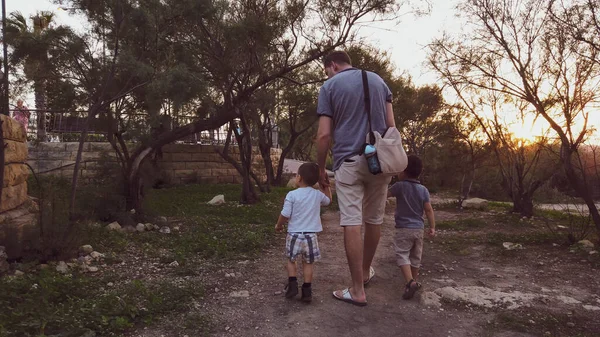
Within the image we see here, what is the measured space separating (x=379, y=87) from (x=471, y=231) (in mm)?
5298

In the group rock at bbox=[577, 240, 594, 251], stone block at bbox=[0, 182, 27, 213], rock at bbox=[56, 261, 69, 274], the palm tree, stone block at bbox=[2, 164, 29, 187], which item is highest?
the palm tree

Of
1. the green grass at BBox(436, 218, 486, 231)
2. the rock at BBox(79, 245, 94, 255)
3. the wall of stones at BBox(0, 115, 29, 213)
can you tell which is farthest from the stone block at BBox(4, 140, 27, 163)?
the green grass at BBox(436, 218, 486, 231)

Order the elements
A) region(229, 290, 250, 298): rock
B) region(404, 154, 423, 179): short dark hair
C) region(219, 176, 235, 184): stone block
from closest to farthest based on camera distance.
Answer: region(229, 290, 250, 298): rock, region(404, 154, 423, 179): short dark hair, region(219, 176, 235, 184): stone block

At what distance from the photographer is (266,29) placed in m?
9.16

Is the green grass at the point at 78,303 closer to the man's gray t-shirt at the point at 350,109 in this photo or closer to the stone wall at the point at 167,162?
the man's gray t-shirt at the point at 350,109

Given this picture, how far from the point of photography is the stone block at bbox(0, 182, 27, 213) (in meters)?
5.00

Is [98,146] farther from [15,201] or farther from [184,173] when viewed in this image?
[15,201]

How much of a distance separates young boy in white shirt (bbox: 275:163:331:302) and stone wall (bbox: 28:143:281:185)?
6.70m

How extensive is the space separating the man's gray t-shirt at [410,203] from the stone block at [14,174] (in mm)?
4324

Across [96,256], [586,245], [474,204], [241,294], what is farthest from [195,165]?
[586,245]

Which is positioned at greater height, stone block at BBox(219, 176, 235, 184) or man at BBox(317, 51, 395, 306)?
man at BBox(317, 51, 395, 306)

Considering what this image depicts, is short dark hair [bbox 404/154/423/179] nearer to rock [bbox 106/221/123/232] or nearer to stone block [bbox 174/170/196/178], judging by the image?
rock [bbox 106/221/123/232]

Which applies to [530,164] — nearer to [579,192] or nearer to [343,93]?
[579,192]

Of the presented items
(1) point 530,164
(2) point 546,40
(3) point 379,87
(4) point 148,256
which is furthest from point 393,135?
(1) point 530,164
